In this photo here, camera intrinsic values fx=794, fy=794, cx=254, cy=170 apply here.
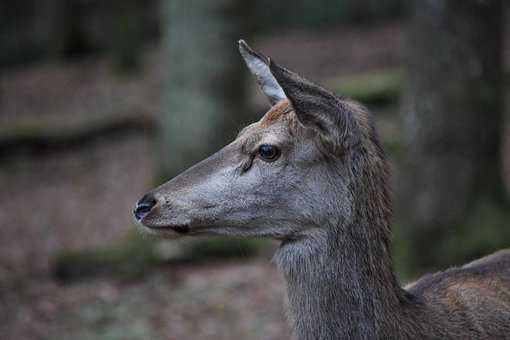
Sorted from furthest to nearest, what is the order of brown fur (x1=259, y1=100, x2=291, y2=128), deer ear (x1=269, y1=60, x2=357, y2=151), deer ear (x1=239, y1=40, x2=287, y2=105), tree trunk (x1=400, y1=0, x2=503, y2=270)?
1. tree trunk (x1=400, y1=0, x2=503, y2=270)
2. deer ear (x1=239, y1=40, x2=287, y2=105)
3. brown fur (x1=259, y1=100, x2=291, y2=128)
4. deer ear (x1=269, y1=60, x2=357, y2=151)

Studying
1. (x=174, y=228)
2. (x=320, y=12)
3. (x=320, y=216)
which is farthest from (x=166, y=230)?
(x=320, y=12)

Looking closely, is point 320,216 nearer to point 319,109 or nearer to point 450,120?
point 319,109

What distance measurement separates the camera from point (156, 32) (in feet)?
90.3

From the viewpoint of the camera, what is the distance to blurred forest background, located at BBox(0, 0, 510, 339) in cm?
719

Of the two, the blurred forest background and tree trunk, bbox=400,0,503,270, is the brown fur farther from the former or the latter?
tree trunk, bbox=400,0,503,270

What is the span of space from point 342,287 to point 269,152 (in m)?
0.74

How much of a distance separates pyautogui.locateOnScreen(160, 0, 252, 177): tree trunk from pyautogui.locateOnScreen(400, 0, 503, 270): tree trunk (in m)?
2.61

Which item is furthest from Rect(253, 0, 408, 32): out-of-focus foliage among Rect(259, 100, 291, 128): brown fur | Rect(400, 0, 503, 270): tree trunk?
Rect(259, 100, 291, 128): brown fur

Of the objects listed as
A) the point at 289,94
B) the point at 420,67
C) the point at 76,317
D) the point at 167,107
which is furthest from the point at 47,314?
the point at 289,94

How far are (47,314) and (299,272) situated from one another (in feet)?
14.1

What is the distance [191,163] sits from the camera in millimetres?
9438

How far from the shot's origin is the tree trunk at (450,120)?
7148 mm

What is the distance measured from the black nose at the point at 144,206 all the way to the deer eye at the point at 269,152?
0.57m

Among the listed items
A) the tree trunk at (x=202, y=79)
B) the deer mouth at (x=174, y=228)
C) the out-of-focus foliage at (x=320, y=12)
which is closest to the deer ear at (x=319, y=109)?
the deer mouth at (x=174, y=228)
